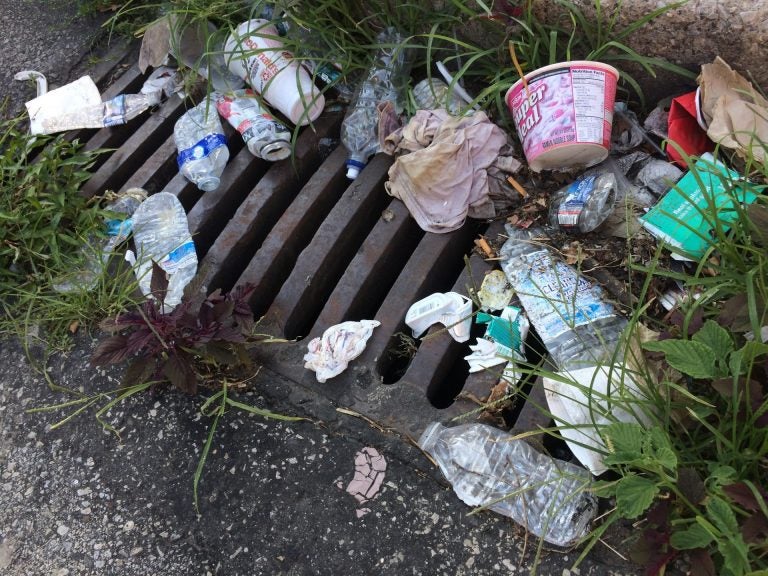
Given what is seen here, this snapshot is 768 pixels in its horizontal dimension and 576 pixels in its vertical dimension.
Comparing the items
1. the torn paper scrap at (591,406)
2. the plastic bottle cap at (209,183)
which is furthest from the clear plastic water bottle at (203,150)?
the torn paper scrap at (591,406)

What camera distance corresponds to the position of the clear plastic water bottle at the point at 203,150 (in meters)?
2.15

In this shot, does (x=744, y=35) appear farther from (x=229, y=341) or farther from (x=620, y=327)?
(x=229, y=341)

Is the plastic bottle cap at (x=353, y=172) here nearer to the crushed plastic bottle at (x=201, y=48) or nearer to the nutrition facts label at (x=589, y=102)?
the crushed plastic bottle at (x=201, y=48)

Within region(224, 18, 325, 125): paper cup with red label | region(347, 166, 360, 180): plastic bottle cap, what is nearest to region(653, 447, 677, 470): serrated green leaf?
region(347, 166, 360, 180): plastic bottle cap

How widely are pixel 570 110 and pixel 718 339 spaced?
0.74 meters

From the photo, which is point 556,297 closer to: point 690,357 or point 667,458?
point 690,357

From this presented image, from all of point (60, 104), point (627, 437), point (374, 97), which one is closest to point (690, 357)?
point (627, 437)

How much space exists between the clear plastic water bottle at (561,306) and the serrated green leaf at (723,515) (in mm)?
420

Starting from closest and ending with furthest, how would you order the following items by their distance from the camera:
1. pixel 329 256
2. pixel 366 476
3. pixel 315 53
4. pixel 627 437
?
1. pixel 627 437
2. pixel 366 476
3. pixel 329 256
4. pixel 315 53

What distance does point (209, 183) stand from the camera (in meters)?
2.14

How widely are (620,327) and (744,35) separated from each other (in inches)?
32.6

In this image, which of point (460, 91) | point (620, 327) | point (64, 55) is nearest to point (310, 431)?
point (620, 327)

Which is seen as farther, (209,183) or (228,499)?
(209,183)

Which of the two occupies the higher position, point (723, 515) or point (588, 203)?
point (588, 203)
